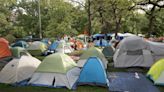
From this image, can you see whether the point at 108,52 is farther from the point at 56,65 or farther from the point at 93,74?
the point at 93,74

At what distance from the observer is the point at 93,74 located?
1130 cm

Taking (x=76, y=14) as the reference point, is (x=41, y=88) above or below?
below

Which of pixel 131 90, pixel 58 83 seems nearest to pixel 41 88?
pixel 58 83

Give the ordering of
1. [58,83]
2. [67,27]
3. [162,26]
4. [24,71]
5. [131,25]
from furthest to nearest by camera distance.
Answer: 1. [131,25]
2. [162,26]
3. [67,27]
4. [24,71]
5. [58,83]

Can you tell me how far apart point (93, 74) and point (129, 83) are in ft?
5.32

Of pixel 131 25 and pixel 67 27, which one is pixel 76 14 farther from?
pixel 131 25

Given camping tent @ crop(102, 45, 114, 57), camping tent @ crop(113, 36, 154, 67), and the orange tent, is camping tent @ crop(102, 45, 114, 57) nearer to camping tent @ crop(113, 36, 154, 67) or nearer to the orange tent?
camping tent @ crop(113, 36, 154, 67)

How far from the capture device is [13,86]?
11.7 meters

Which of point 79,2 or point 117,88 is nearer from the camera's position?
point 117,88

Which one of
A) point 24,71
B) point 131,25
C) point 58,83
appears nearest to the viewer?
point 58,83

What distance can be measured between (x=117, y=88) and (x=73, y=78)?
1.96 meters

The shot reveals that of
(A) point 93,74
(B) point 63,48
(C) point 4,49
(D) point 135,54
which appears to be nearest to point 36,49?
(B) point 63,48

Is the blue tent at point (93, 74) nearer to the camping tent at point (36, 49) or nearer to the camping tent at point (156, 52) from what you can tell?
the camping tent at point (156, 52)

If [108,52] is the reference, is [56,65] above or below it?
above
